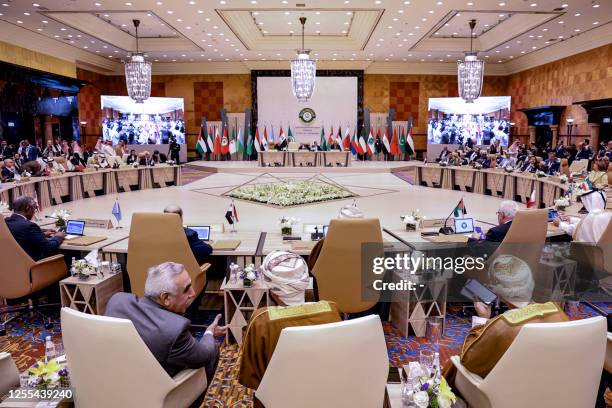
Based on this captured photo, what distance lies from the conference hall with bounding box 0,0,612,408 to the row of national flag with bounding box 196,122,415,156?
0.15 meters

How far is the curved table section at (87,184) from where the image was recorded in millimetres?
8750

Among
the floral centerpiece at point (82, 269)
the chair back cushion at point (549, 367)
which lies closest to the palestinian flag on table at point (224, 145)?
the floral centerpiece at point (82, 269)

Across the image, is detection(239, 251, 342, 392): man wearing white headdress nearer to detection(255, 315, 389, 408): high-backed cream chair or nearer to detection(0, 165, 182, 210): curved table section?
detection(255, 315, 389, 408): high-backed cream chair

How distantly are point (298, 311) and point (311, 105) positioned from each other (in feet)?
65.2

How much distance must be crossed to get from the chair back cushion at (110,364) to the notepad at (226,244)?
230 centimetres

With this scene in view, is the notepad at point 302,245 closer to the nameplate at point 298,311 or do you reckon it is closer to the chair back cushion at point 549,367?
the nameplate at point 298,311

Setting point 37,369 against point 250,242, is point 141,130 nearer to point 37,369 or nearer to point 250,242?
point 250,242

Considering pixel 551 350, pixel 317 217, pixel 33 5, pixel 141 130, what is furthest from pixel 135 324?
pixel 141 130

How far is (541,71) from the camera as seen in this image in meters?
17.8

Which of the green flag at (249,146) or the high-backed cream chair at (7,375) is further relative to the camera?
the green flag at (249,146)

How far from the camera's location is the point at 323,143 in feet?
63.9

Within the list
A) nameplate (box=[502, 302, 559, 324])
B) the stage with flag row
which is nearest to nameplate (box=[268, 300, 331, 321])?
nameplate (box=[502, 302, 559, 324])

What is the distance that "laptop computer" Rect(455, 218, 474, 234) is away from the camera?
4.85 metres

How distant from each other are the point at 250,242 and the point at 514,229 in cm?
248
